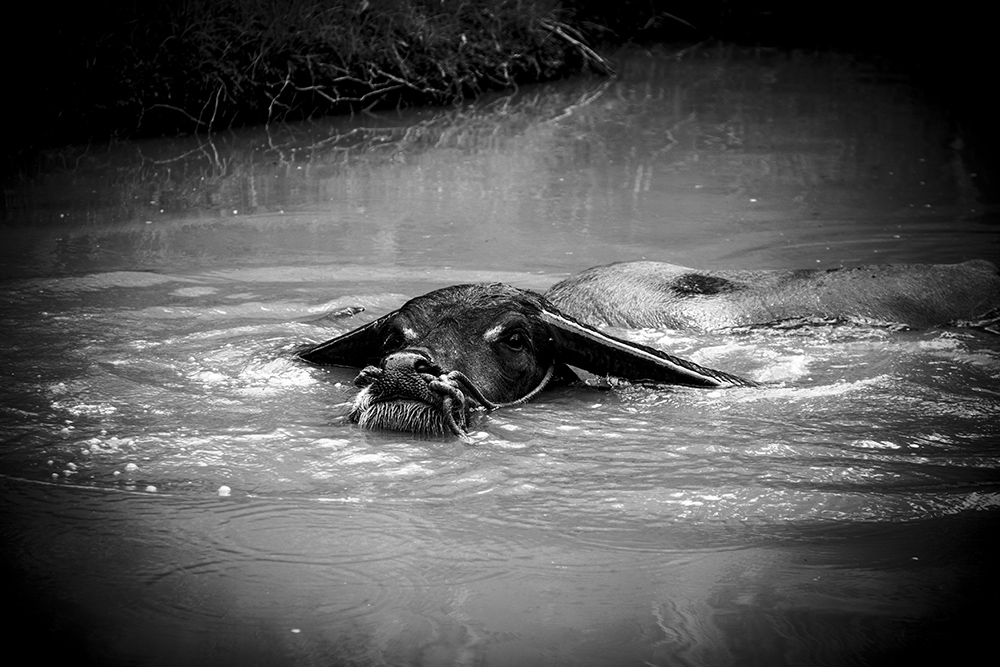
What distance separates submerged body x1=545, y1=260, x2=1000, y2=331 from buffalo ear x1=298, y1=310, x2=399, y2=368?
1234 millimetres

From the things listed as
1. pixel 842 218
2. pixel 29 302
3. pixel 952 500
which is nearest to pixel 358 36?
pixel 842 218

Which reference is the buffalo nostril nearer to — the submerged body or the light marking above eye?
the light marking above eye

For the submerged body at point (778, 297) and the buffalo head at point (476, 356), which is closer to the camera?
the buffalo head at point (476, 356)

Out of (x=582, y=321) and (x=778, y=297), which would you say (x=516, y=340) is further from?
(x=778, y=297)

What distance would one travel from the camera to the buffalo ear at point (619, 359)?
4.65 metres

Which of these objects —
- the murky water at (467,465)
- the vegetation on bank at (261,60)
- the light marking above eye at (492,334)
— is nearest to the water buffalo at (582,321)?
the light marking above eye at (492,334)

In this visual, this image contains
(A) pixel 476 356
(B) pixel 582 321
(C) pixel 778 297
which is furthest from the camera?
(C) pixel 778 297

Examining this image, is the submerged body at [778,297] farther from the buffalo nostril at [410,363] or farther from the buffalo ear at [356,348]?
the buffalo nostril at [410,363]

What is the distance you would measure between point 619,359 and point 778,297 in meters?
1.38

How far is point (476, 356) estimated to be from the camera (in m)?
4.69

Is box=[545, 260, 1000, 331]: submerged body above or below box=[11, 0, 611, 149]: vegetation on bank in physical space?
below

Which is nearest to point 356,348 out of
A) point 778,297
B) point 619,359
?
point 619,359

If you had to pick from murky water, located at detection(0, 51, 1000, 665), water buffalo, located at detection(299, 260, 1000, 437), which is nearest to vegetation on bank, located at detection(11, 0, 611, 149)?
murky water, located at detection(0, 51, 1000, 665)

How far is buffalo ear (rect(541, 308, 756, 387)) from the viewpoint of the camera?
4.65 m
